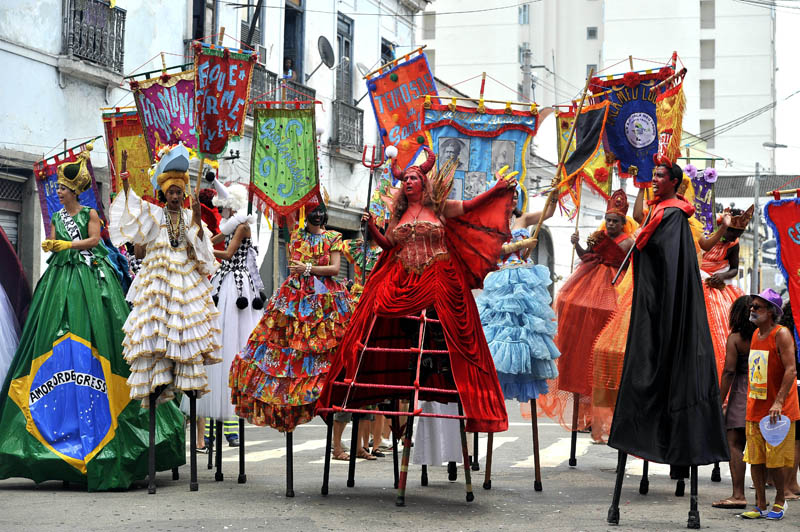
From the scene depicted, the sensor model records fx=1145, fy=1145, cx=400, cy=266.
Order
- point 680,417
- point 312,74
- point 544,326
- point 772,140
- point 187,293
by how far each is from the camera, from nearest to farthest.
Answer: point 680,417 < point 187,293 < point 544,326 < point 312,74 < point 772,140

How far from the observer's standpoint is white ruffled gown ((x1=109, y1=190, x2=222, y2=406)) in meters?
7.99

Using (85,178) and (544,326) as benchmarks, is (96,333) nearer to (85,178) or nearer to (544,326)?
(85,178)

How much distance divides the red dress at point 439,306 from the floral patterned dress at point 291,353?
1.03ft

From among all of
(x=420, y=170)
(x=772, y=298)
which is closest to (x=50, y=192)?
(x=420, y=170)

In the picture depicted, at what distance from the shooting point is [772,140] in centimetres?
6275

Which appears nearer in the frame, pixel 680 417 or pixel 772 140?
pixel 680 417

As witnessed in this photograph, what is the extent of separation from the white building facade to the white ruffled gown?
3.32 m

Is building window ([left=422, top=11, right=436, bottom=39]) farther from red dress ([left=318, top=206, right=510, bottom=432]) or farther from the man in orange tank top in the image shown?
the man in orange tank top

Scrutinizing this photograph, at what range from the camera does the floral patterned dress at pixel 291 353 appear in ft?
26.4

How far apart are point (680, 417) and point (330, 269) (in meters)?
2.76

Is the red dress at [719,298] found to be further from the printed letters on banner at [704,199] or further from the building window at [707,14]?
the building window at [707,14]

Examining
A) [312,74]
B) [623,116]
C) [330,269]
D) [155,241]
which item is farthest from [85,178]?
[312,74]

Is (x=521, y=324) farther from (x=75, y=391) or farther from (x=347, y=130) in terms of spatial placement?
(x=347, y=130)

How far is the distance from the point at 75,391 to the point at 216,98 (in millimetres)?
2346
